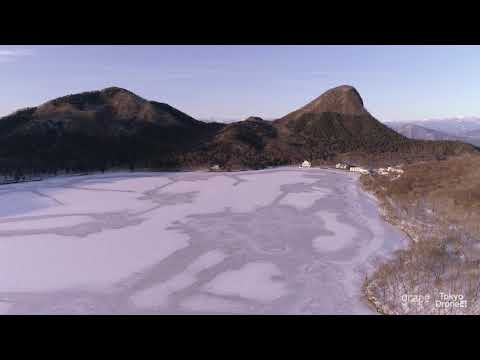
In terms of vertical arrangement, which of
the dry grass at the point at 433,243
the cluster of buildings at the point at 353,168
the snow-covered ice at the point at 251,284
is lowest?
the snow-covered ice at the point at 251,284

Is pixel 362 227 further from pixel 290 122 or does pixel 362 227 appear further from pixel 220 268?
pixel 290 122

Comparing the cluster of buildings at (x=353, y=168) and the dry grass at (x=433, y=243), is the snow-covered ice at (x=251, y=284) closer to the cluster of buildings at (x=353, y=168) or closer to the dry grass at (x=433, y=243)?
the dry grass at (x=433, y=243)

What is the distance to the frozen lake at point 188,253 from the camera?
34.0ft

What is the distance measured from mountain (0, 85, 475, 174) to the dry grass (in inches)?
1301

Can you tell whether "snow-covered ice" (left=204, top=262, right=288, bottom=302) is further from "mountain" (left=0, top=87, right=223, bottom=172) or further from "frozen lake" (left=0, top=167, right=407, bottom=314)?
"mountain" (left=0, top=87, right=223, bottom=172)

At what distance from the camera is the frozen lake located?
34.0 ft

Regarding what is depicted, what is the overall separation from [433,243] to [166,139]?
7507cm


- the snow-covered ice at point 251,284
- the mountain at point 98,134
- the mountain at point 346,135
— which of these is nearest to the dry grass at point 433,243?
the snow-covered ice at point 251,284

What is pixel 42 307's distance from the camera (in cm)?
1016

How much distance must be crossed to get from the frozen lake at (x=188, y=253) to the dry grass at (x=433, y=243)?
3.26 ft

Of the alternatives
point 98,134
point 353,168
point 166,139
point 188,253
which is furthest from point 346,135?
point 188,253

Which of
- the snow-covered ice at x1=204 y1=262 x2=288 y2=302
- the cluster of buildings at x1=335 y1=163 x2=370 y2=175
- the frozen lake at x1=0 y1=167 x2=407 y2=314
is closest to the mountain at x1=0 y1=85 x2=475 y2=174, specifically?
the cluster of buildings at x1=335 y1=163 x2=370 y2=175

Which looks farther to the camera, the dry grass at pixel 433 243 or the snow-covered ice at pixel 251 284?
the snow-covered ice at pixel 251 284

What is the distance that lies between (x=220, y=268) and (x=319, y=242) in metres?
6.32
